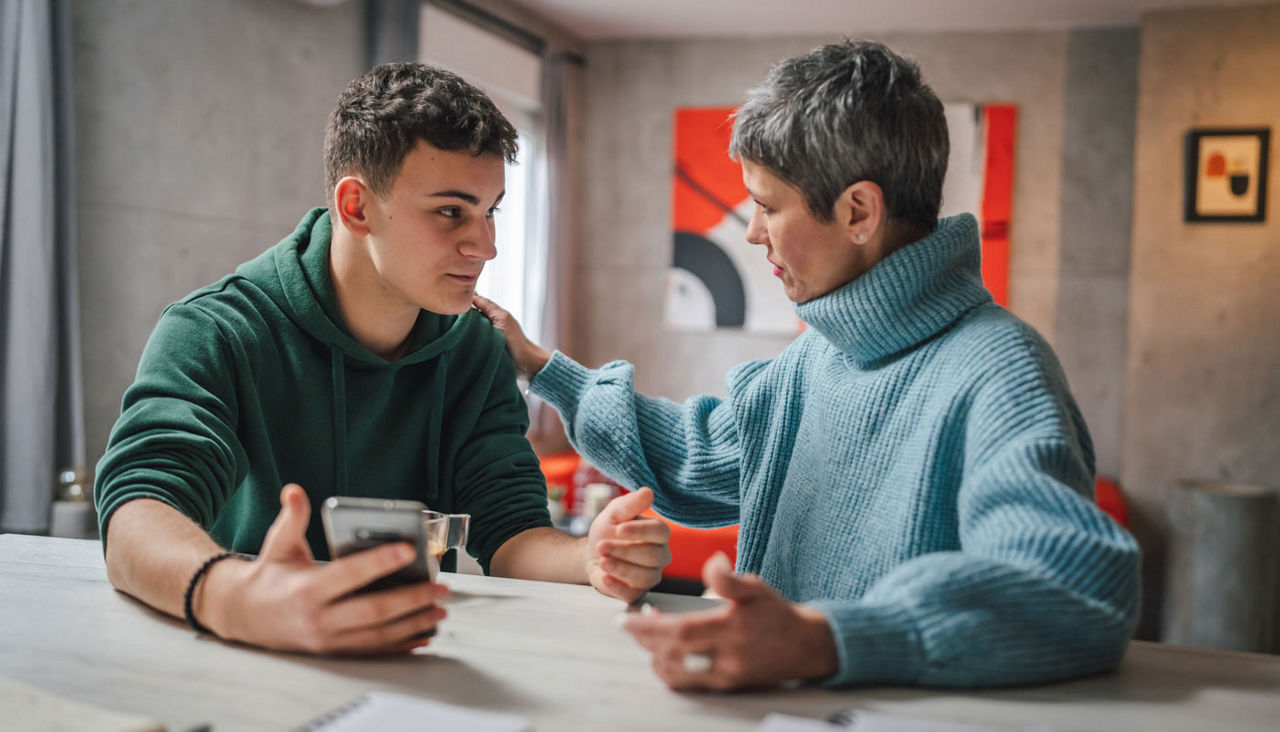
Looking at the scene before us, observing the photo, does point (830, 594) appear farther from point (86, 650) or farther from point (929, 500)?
point (86, 650)

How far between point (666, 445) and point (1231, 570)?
355cm

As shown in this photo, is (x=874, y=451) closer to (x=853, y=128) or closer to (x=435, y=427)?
(x=853, y=128)

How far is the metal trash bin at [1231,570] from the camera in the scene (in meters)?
4.11

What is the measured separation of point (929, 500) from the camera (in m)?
1.16

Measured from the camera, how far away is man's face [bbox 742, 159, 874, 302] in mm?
1313

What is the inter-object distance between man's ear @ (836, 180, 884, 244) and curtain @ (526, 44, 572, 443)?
436 cm

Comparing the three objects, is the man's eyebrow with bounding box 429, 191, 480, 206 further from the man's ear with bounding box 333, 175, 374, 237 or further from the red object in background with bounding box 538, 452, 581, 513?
the red object in background with bounding box 538, 452, 581, 513

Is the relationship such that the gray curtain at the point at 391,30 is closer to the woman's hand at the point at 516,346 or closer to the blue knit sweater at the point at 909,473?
the woman's hand at the point at 516,346

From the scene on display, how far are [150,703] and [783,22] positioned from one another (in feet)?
17.5

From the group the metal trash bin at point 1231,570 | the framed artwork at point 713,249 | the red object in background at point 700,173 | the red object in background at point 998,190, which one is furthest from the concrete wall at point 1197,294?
the red object in background at point 700,173

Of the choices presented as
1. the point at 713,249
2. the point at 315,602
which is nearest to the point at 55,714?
the point at 315,602


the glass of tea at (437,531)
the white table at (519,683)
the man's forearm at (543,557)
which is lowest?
the man's forearm at (543,557)

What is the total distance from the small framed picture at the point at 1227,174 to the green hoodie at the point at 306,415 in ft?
13.4

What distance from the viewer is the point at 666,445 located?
65.2 inches
